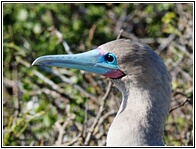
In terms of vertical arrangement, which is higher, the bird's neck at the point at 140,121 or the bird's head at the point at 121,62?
the bird's head at the point at 121,62

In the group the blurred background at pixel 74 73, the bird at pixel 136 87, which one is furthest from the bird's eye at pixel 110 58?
the blurred background at pixel 74 73

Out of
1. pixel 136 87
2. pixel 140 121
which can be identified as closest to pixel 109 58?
pixel 136 87

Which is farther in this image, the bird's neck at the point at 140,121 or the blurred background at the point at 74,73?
the blurred background at the point at 74,73

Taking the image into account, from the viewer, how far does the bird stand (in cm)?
413

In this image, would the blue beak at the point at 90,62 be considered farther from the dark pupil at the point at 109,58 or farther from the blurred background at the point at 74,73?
the blurred background at the point at 74,73

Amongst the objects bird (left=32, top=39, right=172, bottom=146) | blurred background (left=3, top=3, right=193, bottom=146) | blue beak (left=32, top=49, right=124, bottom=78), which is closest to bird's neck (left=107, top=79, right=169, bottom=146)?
bird (left=32, top=39, right=172, bottom=146)

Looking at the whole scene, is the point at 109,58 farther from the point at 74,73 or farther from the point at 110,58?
the point at 74,73

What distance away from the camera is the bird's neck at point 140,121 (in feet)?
13.5

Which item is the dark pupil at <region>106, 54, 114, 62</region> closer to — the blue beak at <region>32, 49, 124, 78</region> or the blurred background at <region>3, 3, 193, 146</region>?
the blue beak at <region>32, 49, 124, 78</region>

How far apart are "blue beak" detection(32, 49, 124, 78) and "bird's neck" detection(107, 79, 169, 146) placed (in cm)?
19

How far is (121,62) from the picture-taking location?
14.2ft

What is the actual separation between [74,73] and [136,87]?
236 cm

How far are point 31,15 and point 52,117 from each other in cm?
203

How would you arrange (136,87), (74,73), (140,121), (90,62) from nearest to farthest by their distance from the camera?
(140,121) → (136,87) → (90,62) → (74,73)
